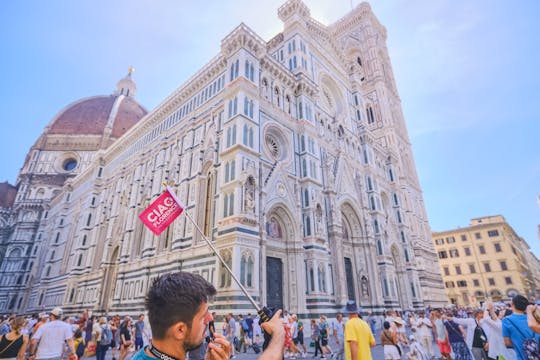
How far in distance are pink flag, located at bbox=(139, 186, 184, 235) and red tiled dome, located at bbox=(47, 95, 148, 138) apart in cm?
5150

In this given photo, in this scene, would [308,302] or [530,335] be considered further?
[308,302]

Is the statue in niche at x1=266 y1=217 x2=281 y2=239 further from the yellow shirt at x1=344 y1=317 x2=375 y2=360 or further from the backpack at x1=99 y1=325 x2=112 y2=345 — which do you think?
the yellow shirt at x1=344 y1=317 x2=375 y2=360

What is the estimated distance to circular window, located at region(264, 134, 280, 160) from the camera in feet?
60.3

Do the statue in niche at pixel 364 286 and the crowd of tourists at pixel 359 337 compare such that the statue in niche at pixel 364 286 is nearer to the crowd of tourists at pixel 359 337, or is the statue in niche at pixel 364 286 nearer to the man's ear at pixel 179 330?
the crowd of tourists at pixel 359 337

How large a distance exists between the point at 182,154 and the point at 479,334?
1888cm

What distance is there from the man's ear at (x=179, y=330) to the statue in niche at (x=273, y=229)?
14496 millimetres

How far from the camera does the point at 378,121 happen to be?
133 feet

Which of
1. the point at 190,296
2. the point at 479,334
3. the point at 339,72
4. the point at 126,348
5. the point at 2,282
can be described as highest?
the point at 339,72

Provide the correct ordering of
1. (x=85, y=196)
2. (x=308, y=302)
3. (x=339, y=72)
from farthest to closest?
(x=85, y=196) < (x=339, y=72) < (x=308, y=302)

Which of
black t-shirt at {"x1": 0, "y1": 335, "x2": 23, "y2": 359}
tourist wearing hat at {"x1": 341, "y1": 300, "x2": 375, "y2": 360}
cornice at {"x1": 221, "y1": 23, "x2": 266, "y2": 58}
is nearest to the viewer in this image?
tourist wearing hat at {"x1": 341, "y1": 300, "x2": 375, "y2": 360}

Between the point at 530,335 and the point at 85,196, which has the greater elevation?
the point at 85,196

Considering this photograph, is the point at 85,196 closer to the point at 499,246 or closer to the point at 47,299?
the point at 47,299

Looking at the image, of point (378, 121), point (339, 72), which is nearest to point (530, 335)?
point (339, 72)

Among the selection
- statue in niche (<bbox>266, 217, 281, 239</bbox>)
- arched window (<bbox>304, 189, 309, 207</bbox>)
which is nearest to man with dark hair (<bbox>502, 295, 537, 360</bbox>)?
statue in niche (<bbox>266, 217, 281, 239</bbox>)
